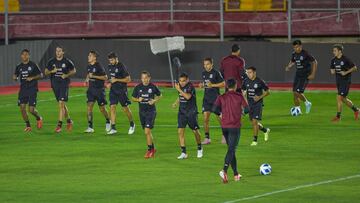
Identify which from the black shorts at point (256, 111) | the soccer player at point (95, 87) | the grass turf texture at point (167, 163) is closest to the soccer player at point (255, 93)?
the black shorts at point (256, 111)

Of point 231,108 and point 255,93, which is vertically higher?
point 231,108

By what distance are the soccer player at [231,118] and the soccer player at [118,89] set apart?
329 inches

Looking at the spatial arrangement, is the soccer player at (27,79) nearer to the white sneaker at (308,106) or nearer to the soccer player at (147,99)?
the soccer player at (147,99)

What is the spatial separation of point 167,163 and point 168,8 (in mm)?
24562

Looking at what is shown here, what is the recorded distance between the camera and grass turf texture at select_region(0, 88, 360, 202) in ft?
72.7

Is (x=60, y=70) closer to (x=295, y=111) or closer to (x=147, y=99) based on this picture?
(x=147, y=99)

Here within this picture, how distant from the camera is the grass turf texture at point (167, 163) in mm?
22172

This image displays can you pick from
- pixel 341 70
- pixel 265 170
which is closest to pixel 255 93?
pixel 265 170

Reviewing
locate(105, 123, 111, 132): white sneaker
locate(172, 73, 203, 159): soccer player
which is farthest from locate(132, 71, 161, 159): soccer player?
locate(105, 123, 111, 132): white sneaker

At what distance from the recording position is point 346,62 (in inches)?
1286

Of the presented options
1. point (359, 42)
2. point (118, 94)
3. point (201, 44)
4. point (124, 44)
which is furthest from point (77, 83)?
point (118, 94)

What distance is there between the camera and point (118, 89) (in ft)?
104

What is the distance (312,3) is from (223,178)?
86.3 feet

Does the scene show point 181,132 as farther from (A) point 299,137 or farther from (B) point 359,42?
(B) point 359,42
